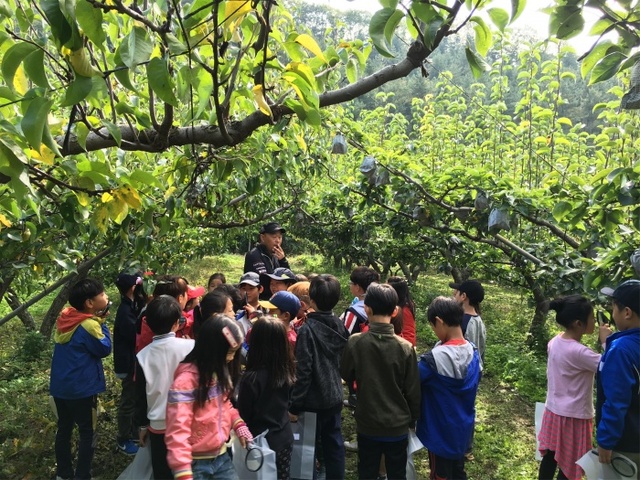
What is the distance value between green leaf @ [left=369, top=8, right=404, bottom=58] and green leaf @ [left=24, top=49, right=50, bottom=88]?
0.76m

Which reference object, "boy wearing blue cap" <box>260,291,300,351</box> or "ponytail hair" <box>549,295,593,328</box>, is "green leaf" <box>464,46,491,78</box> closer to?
"ponytail hair" <box>549,295,593,328</box>

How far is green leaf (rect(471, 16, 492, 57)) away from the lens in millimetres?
1248

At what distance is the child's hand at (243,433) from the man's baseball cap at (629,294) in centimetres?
192

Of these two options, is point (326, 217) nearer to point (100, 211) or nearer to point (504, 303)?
point (504, 303)

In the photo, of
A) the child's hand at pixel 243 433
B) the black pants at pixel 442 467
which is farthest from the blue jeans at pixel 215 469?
the black pants at pixel 442 467

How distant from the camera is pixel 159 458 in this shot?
2469mm

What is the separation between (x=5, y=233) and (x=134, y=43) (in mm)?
1862

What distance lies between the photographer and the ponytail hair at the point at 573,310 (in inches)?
107

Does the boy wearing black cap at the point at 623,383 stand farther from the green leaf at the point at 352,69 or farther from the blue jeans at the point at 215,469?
the blue jeans at the point at 215,469

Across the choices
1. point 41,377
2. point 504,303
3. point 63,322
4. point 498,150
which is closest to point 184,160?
point 63,322

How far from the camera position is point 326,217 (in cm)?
982

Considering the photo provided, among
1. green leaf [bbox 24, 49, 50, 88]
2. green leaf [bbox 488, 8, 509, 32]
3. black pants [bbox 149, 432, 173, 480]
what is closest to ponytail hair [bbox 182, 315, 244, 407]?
black pants [bbox 149, 432, 173, 480]

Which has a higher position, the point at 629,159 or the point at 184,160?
the point at 629,159

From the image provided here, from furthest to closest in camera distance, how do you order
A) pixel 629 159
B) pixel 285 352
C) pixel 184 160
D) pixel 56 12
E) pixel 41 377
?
pixel 41 377 → pixel 629 159 → pixel 285 352 → pixel 184 160 → pixel 56 12
